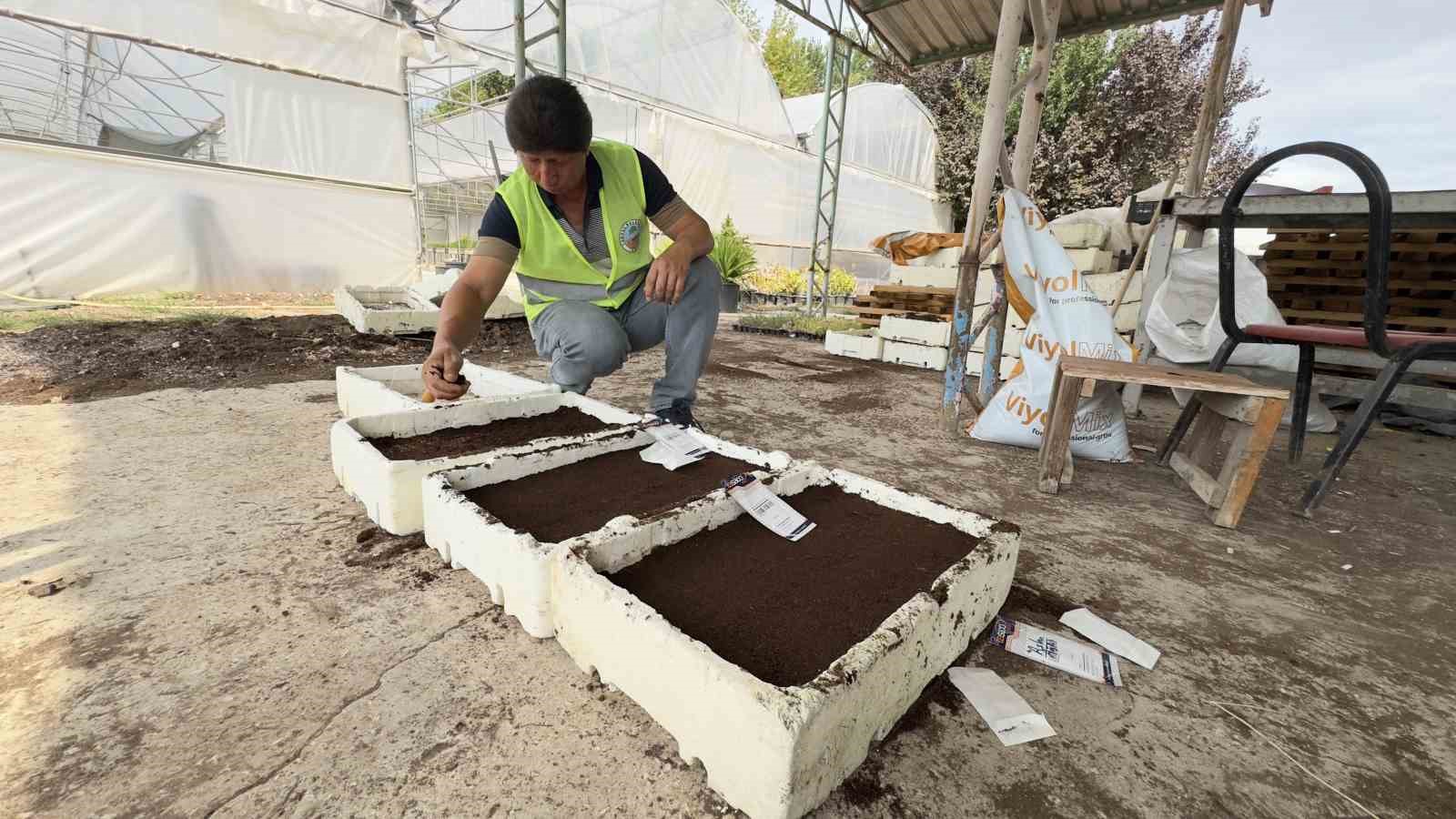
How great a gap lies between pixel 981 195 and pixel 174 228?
8.44m

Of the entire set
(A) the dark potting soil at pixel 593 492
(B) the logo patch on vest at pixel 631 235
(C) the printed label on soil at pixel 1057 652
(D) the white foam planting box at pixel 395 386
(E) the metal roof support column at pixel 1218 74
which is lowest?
(C) the printed label on soil at pixel 1057 652

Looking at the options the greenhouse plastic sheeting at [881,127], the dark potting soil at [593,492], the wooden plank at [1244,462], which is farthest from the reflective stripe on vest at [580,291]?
the greenhouse plastic sheeting at [881,127]

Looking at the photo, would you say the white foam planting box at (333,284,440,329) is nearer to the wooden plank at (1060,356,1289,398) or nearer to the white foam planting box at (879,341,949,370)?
the white foam planting box at (879,341,949,370)

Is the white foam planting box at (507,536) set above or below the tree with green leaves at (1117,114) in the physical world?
below

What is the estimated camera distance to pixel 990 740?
39.0 inches

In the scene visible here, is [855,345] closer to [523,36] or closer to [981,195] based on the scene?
[981,195]

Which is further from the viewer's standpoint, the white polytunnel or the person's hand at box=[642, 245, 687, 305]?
the white polytunnel

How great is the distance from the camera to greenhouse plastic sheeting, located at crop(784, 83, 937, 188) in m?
13.4

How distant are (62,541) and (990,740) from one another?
206 centimetres

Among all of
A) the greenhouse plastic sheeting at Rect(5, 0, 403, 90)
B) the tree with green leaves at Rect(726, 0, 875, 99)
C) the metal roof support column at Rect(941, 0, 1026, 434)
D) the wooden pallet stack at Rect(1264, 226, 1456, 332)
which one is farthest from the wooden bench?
the tree with green leaves at Rect(726, 0, 875, 99)

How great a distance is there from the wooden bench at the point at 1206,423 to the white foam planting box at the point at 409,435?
4.89 ft

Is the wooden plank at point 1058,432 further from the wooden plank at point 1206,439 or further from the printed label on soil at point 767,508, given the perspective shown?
the printed label on soil at point 767,508

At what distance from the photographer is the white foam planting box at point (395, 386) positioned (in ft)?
7.04

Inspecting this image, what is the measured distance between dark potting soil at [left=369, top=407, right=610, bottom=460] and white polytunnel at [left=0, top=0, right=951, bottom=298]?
4659mm
